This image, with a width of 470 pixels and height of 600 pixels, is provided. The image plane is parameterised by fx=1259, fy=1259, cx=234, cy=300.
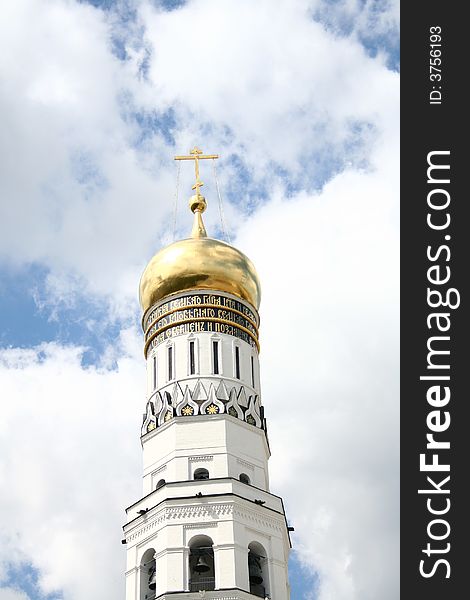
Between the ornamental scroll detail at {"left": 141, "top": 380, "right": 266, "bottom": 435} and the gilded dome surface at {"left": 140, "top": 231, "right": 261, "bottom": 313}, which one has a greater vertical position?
the gilded dome surface at {"left": 140, "top": 231, "right": 261, "bottom": 313}

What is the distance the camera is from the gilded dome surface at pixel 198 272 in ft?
84.4

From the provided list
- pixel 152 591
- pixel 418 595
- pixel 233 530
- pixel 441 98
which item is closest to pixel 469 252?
pixel 441 98

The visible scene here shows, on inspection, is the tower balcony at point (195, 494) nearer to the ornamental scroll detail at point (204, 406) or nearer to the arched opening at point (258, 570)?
the arched opening at point (258, 570)

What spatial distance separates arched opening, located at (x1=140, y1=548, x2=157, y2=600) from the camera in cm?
2238

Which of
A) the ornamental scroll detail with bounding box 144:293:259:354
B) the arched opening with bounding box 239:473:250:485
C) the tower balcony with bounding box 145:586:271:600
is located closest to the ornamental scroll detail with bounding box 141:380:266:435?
the arched opening with bounding box 239:473:250:485

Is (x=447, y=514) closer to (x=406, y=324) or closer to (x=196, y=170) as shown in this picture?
(x=406, y=324)

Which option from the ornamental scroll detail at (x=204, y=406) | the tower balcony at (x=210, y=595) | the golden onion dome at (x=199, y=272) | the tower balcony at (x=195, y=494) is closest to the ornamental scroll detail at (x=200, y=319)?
the golden onion dome at (x=199, y=272)

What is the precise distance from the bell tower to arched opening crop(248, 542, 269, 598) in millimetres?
21

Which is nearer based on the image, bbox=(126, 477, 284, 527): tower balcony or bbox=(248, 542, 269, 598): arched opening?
bbox=(248, 542, 269, 598): arched opening

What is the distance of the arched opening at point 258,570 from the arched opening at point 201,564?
75 cm

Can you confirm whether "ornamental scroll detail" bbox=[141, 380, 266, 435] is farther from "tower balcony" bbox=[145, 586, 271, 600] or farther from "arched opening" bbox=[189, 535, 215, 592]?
"tower balcony" bbox=[145, 586, 271, 600]

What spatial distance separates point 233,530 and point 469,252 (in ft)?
24.4

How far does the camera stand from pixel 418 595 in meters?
16.2

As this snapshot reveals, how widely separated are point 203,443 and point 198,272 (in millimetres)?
3840
